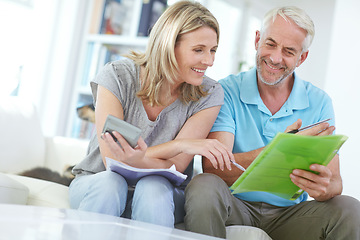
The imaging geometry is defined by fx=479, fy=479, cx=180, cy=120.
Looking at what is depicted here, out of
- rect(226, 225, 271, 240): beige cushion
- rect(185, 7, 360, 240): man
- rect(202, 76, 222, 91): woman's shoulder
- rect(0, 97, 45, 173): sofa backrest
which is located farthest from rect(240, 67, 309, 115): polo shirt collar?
rect(0, 97, 45, 173): sofa backrest

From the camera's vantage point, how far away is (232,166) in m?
1.80

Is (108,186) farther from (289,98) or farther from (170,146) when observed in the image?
(289,98)

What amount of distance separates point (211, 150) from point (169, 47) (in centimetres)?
45

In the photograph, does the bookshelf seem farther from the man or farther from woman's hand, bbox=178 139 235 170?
woman's hand, bbox=178 139 235 170

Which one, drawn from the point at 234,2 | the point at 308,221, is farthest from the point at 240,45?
the point at 308,221

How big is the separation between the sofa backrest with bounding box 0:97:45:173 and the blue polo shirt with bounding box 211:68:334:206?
0.93m

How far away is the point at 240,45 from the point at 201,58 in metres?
2.45

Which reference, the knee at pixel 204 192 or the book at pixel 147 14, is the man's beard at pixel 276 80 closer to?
the knee at pixel 204 192

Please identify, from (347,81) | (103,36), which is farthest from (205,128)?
(103,36)

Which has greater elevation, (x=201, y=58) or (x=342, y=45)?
(x=342, y=45)

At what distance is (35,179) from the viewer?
208cm

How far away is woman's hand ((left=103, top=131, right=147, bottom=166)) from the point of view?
143cm

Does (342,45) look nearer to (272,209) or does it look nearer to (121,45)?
(272,209)

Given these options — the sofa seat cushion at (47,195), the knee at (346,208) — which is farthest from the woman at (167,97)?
the knee at (346,208)
